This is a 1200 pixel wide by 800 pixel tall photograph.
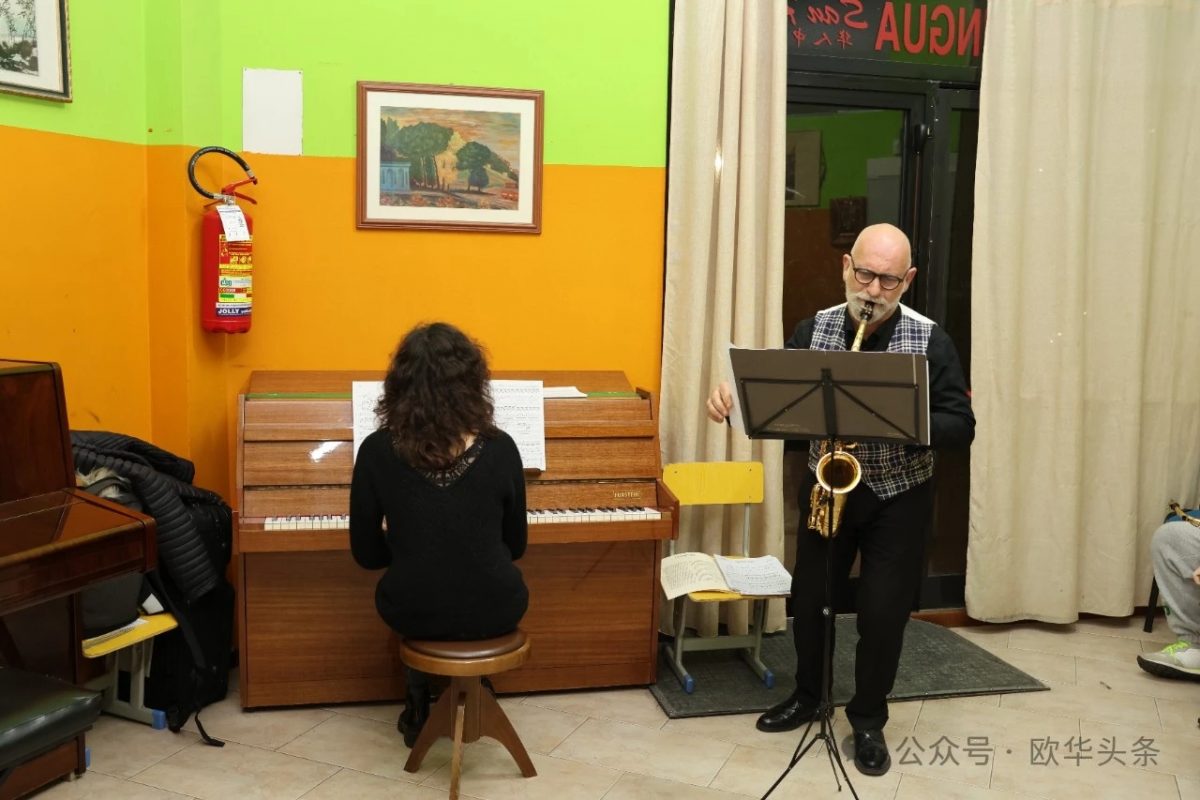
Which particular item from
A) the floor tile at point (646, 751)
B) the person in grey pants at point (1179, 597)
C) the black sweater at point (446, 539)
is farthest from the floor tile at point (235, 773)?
the person in grey pants at point (1179, 597)

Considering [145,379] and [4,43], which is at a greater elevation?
[4,43]

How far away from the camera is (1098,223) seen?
4.17m

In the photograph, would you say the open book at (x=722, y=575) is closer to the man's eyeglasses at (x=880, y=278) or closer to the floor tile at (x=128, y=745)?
the man's eyeglasses at (x=880, y=278)

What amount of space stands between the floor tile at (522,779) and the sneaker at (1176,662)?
6.61 feet

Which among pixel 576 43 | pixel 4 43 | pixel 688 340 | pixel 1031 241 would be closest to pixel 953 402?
pixel 688 340

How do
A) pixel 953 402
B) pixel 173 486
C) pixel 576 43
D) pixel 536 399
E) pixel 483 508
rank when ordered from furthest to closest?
pixel 576 43 → pixel 536 399 → pixel 173 486 → pixel 953 402 → pixel 483 508

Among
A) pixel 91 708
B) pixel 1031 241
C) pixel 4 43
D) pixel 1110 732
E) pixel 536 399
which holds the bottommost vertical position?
pixel 1110 732

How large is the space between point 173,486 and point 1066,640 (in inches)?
126

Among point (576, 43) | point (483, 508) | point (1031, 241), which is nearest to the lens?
point (483, 508)

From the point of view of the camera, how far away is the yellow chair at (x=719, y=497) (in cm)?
373

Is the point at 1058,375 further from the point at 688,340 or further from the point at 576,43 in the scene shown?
the point at 576,43

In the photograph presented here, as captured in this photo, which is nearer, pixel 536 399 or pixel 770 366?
pixel 770 366

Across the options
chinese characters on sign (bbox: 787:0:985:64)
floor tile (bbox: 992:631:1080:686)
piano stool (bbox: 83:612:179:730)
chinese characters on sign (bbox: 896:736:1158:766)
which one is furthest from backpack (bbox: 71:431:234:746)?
floor tile (bbox: 992:631:1080:686)

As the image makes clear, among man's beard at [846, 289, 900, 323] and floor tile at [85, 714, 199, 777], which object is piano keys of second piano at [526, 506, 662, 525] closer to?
man's beard at [846, 289, 900, 323]
